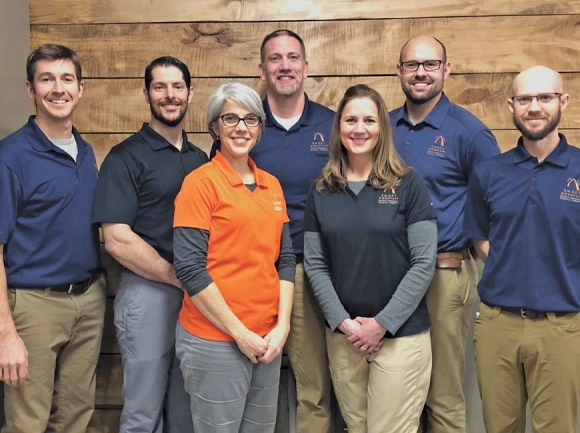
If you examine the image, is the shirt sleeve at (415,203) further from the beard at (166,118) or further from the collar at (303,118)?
the beard at (166,118)

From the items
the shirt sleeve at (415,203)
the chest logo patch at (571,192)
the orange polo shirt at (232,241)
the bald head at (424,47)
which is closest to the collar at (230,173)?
the orange polo shirt at (232,241)

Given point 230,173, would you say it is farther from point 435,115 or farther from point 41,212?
point 435,115

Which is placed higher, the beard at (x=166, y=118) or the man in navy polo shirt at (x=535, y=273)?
the beard at (x=166, y=118)

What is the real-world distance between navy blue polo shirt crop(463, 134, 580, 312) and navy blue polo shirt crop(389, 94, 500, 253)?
0.20 m

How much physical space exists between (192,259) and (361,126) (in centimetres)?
65

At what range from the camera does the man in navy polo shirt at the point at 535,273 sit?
5.28 feet

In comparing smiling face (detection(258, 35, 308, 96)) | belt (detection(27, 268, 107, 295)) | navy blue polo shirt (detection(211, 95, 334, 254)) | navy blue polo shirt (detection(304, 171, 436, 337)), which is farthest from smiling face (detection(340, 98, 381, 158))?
belt (detection(27, 268, 107, 295))

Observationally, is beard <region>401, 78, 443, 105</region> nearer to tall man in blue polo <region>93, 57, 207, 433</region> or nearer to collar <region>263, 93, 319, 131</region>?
collar <region>263, 93, 319, 131</region>

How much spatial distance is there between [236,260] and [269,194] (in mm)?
237

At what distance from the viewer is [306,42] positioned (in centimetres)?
237

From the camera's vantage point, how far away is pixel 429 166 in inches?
75.2

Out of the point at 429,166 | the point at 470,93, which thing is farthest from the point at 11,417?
the point at 470,93

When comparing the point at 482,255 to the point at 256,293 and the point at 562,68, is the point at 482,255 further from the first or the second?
the point at 562,68

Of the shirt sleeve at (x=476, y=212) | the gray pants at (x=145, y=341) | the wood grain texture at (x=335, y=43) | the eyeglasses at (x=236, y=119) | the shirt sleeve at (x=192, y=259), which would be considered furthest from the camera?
the wood grain texture at (x=335, y=43)
